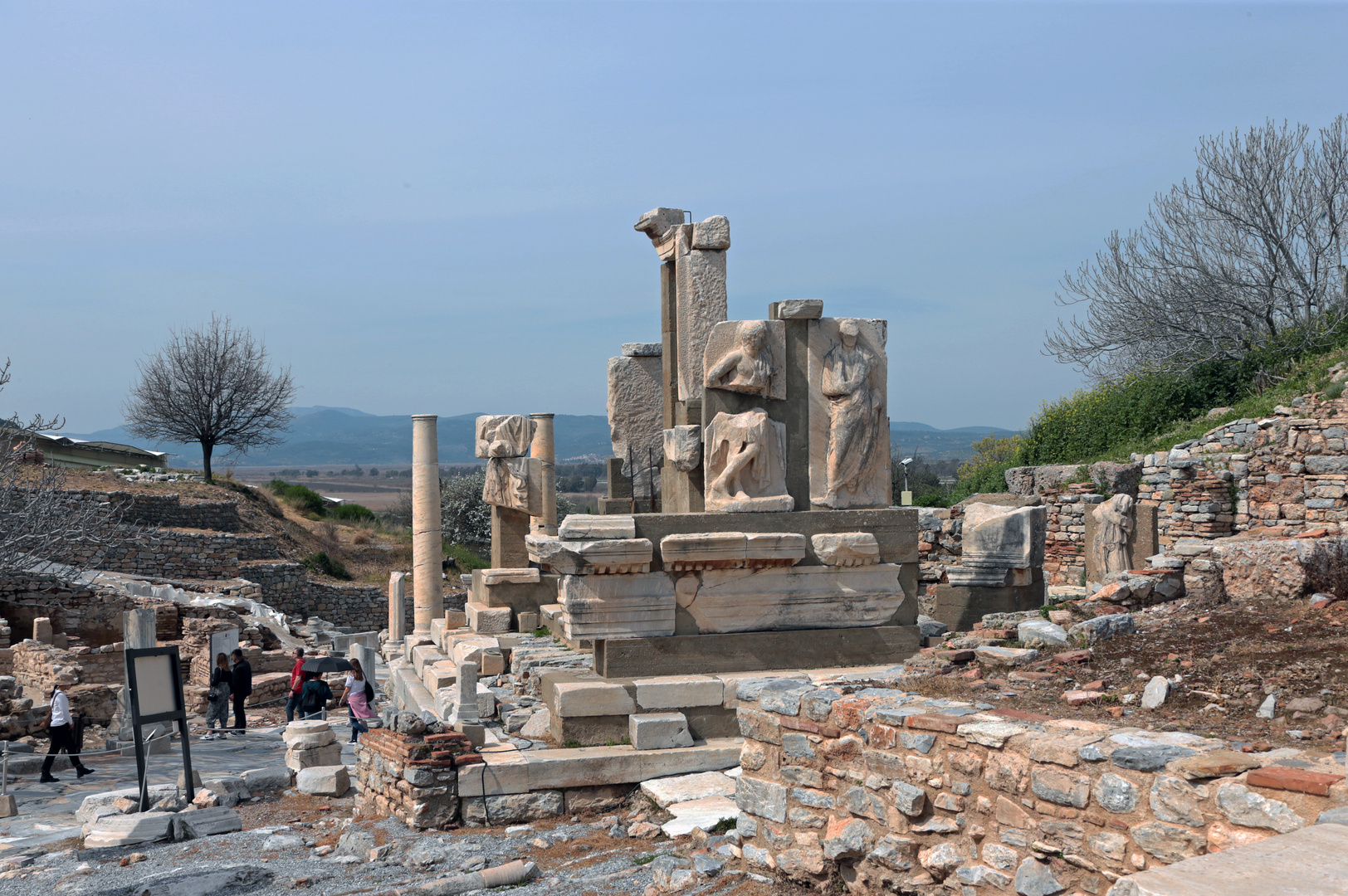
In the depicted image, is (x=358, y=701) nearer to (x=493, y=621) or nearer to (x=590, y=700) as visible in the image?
(x=493, y=621)

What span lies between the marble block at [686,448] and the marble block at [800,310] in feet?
4.07

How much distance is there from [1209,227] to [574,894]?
22.3 meters

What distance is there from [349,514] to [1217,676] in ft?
131

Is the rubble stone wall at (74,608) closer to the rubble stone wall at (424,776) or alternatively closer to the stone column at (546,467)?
the stone column at (546,467)

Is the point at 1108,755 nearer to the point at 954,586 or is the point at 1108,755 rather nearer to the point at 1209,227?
the point at 954,586

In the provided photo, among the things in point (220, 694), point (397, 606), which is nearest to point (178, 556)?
point (397, 606)

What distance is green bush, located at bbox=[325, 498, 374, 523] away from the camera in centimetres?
4131

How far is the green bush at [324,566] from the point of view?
32.6 metres

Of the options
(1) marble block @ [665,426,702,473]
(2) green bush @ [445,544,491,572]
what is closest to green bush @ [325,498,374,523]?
(2) green bush @ [445,544,491,572]

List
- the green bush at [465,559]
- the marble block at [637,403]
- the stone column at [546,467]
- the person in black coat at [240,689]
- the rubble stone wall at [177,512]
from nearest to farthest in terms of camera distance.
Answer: the marble block at [637,403] → the person in black coat at [240,689] → the stone column at [546,467] → the rubble stone wall at [177,512] → the green bush at [465,559]

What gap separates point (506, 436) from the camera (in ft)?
50.9

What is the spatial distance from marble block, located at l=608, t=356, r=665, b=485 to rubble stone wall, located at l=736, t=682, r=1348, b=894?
6.63m

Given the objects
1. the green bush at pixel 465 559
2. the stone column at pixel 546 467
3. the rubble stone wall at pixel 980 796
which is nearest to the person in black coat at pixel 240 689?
the stone column at pixel 546 467

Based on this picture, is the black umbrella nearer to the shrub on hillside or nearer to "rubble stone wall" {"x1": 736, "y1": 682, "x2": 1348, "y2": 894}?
"rubble stone wall" {"x1": 736, "y1": 682, "x2": 1348, "y2": 894}
